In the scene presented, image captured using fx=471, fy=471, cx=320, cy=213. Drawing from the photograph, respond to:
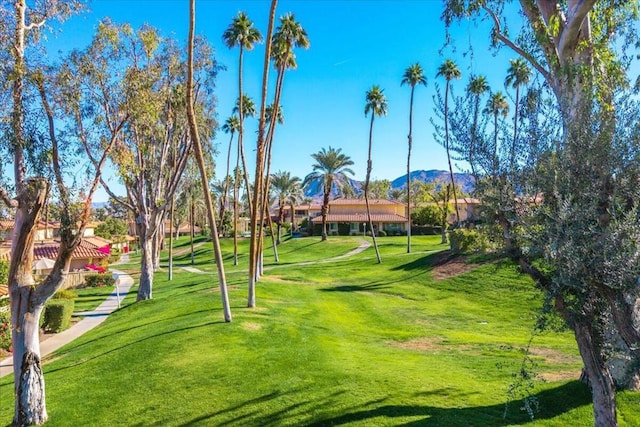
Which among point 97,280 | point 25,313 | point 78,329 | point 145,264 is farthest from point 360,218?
point 25,313

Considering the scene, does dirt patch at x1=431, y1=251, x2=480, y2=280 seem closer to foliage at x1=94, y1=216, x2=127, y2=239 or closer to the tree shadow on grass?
the tree shadow on grass

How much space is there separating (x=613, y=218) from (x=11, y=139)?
39.5 ft

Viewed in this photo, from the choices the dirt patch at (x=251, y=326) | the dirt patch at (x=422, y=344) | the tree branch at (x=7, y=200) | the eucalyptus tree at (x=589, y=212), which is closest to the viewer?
the eucalyptus tree at (x=589, y=212)

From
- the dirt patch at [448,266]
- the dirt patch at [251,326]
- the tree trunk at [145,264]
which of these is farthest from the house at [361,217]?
the dirt patch at [251,326]

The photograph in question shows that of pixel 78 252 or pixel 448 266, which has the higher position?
pixel 78 252

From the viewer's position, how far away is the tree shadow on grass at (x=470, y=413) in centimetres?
924

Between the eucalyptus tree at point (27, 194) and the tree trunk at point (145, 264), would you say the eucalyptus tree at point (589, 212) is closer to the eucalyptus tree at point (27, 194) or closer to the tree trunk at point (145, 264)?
the eucalyptus tree at point (27, 194)

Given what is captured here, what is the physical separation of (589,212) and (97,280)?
44.8 m

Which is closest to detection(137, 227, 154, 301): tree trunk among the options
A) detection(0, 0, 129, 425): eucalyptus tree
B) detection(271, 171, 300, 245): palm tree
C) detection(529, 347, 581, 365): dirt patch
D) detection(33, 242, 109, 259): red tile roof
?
detection(0, 0, 129, 425): eucalyptus tree

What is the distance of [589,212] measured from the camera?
245 inches

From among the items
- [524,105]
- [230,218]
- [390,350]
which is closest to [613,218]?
[524,105]

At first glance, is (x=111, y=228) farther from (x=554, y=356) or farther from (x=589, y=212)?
(x=589, y=212)

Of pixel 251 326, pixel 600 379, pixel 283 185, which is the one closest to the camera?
pixel 600 379

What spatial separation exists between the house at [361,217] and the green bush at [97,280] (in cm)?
3958
